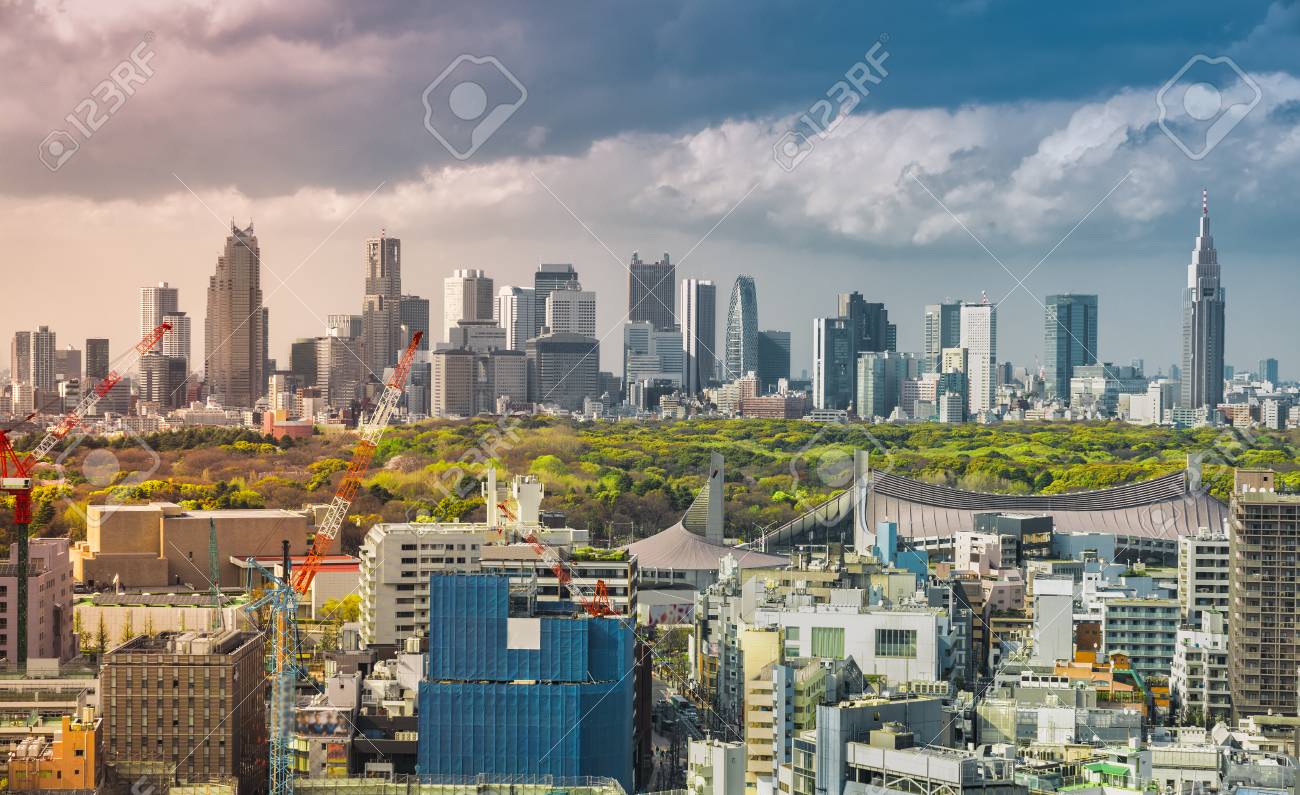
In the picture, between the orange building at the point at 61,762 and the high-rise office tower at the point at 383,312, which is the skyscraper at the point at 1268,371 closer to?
the high-rise office tower at the point at 383,312

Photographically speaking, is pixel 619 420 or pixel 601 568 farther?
pixel 619 420

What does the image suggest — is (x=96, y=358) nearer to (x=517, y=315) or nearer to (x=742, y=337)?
(x=517, y=315)

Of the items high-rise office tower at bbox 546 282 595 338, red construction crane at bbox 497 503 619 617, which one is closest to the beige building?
red construction crane at bbox 497 503 619 617

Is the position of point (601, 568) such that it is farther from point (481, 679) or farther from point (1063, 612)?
point (1063, 612)

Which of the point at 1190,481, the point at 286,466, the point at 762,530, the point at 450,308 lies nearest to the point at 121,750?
the point at 762,530

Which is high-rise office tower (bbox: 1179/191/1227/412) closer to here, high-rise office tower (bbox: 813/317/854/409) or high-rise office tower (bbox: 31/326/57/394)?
high-rise office tower (bbox: 813/317/854/409)

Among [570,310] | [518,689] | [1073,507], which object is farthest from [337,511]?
[570,310]
